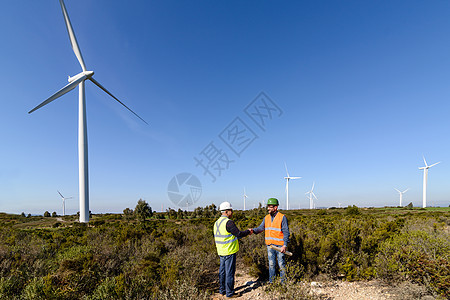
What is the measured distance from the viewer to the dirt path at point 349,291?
13.4 ft

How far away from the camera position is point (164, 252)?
694 centimetres

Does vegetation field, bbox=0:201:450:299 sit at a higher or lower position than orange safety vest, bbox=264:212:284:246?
lower

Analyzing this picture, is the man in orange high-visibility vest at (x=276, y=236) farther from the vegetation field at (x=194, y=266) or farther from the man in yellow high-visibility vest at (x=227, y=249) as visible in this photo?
the man in yellow high-visibility vest at (x=227, y=249)

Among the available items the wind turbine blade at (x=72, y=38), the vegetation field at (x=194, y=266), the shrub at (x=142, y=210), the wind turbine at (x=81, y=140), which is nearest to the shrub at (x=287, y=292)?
the vegetation field at (x=194, y=266)

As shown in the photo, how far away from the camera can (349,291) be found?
15.7 feet

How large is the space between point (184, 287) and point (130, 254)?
3436 mm

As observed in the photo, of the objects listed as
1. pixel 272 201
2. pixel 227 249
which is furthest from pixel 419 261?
pixel 227 249

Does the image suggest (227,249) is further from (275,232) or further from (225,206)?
(275,232)

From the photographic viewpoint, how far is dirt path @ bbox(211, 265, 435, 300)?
4.09 m

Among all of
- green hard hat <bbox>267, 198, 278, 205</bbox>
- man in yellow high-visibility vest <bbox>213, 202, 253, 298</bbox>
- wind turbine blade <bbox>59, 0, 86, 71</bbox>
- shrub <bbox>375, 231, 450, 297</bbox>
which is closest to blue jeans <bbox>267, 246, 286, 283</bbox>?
man in yellow high-visibility vest <bbox>213, 202, 253, 298</bbox>

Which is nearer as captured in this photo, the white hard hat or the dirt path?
the dirt path

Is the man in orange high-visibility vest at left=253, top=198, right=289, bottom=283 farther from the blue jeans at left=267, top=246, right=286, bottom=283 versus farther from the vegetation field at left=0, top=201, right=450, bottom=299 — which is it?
the vegetation field at left=0, top=201, right=450, bottom=299

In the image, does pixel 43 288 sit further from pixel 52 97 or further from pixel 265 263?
pixel 52 97

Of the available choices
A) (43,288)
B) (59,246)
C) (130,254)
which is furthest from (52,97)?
(43,288)
